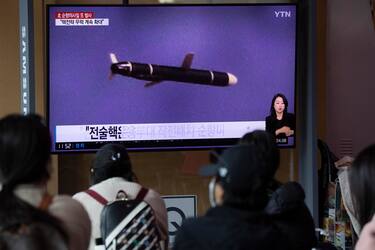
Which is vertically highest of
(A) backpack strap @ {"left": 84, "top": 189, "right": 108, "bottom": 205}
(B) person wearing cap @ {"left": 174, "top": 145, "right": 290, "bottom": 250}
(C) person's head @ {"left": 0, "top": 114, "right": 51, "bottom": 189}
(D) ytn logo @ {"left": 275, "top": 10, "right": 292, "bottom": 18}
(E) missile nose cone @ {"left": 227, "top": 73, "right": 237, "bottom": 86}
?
(D) ytn logo @ {"left": 275, "top": 10, "right": 292, "bottom": 18}

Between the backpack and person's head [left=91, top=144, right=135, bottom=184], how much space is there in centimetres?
36

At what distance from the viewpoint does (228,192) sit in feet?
7.97

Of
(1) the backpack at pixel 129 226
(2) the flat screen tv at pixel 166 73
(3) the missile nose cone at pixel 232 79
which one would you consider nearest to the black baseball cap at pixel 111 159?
(1) the backpack at pixel 129 226

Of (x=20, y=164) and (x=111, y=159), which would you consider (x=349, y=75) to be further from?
(x=20, y=164)

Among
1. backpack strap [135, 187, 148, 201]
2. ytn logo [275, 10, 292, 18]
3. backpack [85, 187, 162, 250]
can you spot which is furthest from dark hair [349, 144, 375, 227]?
ytn logo [275, 10, 292, 18]

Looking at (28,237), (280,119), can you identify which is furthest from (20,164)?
(280,119)

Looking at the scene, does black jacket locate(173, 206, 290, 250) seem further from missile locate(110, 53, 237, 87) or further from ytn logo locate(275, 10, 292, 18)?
ytn logo locate(275, 10, 292, 18)

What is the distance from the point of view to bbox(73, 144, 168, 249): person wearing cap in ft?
11.9

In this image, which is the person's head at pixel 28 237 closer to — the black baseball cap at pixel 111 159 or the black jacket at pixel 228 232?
the black jacket at pixel 228 232

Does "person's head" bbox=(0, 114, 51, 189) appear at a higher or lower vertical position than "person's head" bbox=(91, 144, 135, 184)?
higher

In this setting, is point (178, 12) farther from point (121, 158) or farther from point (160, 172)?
point (121, 158)

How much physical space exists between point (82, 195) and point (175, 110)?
220 centimetres

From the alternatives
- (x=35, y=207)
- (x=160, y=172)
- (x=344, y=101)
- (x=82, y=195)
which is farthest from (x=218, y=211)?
(x=344, y=101)

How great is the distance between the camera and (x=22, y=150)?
2420 mm
